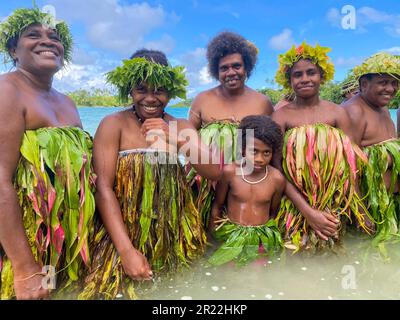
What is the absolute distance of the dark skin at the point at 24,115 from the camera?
5.78 feet

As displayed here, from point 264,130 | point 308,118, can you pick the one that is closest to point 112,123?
point 264,130

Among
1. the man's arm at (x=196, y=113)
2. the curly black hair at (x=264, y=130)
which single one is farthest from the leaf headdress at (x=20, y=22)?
the curly black hair at (x=264, y=130)

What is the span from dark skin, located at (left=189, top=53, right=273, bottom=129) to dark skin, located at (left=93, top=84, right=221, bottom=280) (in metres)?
0.52

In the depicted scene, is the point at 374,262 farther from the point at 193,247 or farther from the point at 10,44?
the point at 10,44

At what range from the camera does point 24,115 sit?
6.15ft

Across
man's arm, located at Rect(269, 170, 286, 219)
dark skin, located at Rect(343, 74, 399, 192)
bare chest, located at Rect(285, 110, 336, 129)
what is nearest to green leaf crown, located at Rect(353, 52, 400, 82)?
dark skin, located at Rect(343, 74, 399, 192)

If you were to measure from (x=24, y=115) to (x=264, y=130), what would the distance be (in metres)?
1.51

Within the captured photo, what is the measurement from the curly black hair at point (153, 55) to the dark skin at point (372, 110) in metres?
1.59

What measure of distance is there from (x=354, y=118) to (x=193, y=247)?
65.7 inches

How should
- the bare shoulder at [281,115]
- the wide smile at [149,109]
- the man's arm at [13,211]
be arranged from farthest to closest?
the bare shoulder at [281,115], the wide smile at [149,109], the man's arm at [13,211]

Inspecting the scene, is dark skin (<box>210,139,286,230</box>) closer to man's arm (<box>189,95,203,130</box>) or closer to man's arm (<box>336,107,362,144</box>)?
man's arm (<box>189,95,203,130</box>)

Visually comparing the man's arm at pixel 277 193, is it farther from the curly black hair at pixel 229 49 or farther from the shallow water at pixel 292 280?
the curly black hair at pixel 229 49

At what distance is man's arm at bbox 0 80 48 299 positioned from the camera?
5.74 feet

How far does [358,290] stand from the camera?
A: 2010mm
